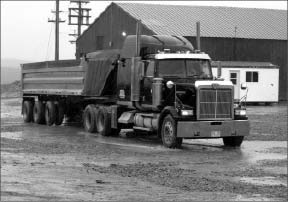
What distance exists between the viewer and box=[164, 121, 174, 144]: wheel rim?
18281 mm

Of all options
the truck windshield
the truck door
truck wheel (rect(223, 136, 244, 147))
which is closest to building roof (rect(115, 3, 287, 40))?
the truck door

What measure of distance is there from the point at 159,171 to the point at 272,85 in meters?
34.4

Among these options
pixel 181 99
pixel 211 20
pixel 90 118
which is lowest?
pixel 90 118

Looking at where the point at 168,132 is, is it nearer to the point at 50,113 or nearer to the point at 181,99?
the point at 181,99

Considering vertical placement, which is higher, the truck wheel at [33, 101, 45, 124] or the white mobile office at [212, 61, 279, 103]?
the white mobile office at [212, 61, 279, 103]

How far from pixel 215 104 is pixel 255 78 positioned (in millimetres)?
28146

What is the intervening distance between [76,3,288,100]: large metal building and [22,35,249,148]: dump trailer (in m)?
24.5

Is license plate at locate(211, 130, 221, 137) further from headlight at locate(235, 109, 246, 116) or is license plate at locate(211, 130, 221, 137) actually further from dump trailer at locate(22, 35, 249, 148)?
headlight at locate(235, 109, 246, 116)

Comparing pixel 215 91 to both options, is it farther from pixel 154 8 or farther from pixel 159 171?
pixel 154 8

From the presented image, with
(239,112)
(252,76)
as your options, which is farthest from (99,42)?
(239,112)

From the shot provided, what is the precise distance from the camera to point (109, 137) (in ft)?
72.3

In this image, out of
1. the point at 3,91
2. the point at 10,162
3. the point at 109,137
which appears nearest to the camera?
the point at 10,162

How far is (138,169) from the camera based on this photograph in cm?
1335

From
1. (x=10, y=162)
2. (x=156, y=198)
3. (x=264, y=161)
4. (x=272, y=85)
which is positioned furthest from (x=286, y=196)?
(x=272, y=85)
